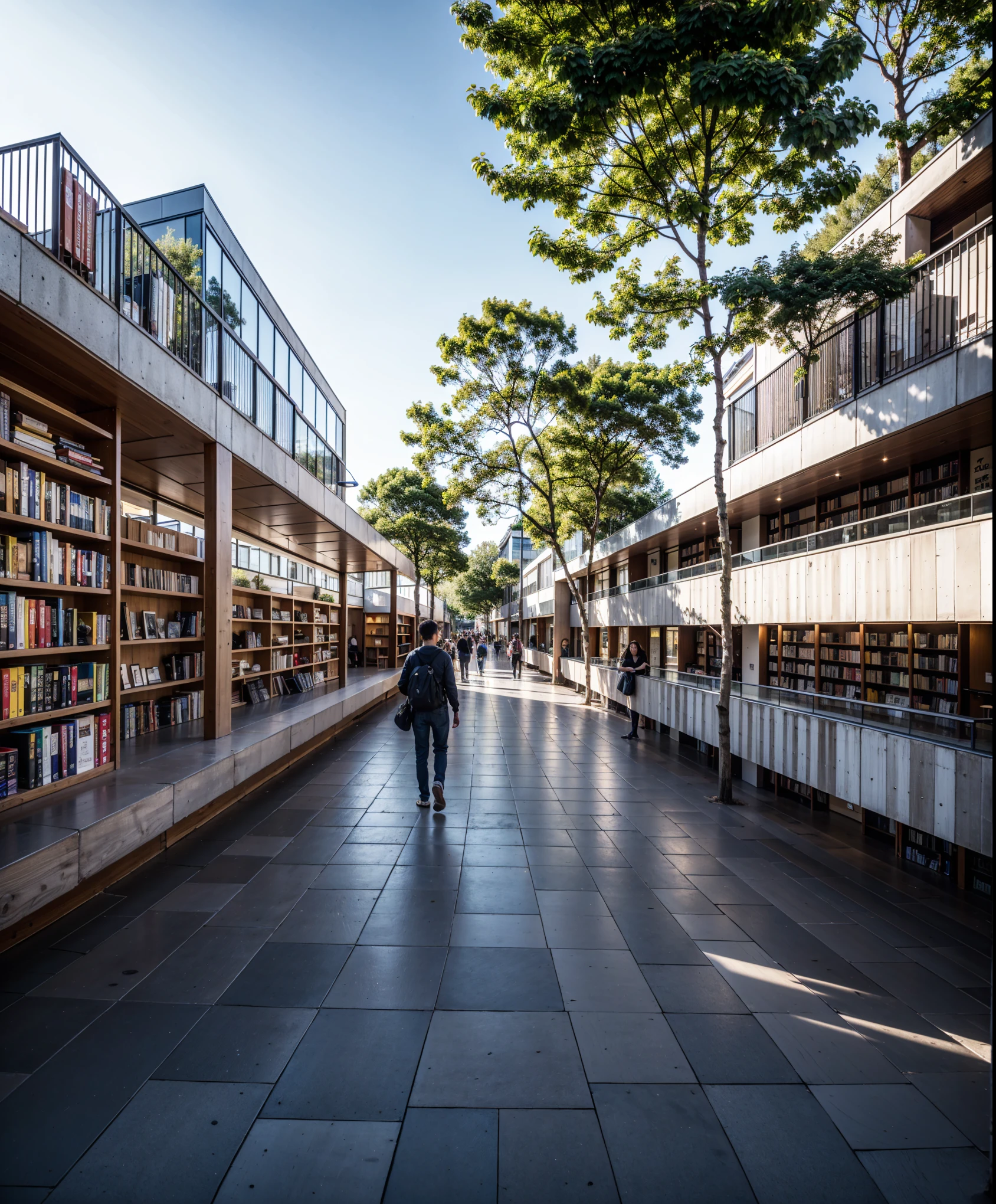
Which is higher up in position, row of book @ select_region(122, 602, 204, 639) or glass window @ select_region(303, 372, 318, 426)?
glass window @ select_region(303, 372, 318, 426)

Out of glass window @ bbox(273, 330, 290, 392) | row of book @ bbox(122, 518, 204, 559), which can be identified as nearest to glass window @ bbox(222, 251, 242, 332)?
glass window @ bbox(273, 330, 290, 392)

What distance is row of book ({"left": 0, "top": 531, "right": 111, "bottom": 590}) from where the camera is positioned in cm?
393

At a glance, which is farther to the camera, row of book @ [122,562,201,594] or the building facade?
row of book @ [122,562,201,594]

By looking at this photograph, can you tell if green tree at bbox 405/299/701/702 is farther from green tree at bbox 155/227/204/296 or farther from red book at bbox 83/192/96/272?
red book at bbox 83/192/96/272

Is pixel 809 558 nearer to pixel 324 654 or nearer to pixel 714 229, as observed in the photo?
pixel 714 229

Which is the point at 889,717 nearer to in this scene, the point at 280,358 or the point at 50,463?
the point at 50,463

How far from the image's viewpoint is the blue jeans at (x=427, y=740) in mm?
6051

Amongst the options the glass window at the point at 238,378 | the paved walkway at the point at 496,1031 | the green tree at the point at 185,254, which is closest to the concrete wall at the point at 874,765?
the paved walkway at the point at 496,1031

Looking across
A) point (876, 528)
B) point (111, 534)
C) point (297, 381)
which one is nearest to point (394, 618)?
point (297, 381)

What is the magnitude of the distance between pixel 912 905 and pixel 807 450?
5621 millimetres

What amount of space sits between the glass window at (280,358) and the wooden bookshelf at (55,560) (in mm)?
7977

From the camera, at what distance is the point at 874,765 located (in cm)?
550

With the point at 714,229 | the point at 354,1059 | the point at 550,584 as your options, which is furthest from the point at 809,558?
the point at 550,584

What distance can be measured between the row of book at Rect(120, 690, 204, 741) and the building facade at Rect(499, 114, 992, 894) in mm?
7130
